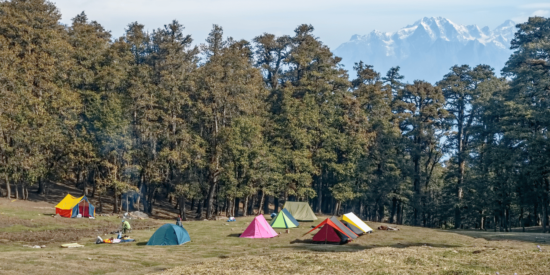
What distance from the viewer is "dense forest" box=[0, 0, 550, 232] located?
5691 cm

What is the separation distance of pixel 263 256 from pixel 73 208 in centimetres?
2944

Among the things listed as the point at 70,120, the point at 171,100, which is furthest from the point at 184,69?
the point at 70,120

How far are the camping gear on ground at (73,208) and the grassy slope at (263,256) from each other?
6.30 m

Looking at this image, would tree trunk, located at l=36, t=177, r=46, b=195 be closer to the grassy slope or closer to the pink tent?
the grassy slope

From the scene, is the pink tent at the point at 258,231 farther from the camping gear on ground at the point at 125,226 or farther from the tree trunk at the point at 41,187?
the tree trunk at the point at 41,187

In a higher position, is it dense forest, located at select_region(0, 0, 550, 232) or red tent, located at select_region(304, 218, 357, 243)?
dense forest, located at select_region(0, 0, 550, 232)

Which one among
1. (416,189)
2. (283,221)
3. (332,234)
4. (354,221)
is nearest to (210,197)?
(283,221)

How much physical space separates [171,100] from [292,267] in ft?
145

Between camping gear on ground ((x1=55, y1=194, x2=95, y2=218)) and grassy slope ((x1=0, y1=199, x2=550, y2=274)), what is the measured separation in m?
6.30

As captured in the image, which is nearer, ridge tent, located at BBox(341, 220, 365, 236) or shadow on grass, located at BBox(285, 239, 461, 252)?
shadow on grass, located at BBox(285, 239, 461, 252)

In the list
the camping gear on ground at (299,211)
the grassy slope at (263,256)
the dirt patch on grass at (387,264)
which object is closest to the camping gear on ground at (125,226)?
the grassy slope at (263,256)

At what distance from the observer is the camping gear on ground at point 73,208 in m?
47.4

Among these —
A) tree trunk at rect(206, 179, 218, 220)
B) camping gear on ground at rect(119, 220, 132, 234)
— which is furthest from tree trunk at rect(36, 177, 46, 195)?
camping gear on ground at rect(119, 220, 132, 234)

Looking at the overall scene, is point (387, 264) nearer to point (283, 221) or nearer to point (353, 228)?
point (353, 228)
